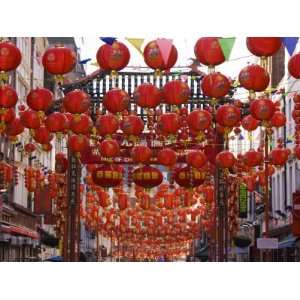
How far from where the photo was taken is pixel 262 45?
9938 millimetres

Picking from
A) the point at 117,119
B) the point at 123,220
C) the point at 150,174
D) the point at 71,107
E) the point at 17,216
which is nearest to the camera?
the point at 71,107

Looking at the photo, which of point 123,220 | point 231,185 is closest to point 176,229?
point 123,220

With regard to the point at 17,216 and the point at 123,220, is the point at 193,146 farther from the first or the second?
the point at 123,220

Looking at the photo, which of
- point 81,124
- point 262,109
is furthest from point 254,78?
point 81,124

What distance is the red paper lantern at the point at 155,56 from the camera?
409 inches

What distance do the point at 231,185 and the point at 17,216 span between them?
21.1 feet

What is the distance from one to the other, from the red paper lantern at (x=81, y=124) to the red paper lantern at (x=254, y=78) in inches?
114

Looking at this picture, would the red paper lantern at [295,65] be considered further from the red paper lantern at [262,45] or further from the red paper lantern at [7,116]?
the red paper lantern at [7,116]

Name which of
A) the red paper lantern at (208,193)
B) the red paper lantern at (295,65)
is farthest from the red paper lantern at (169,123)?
the red paper lantern at (208,193)

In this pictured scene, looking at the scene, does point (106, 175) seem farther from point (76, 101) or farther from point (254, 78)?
point (254, 78)

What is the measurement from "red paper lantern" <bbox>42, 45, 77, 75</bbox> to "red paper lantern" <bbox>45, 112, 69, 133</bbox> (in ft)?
7.00

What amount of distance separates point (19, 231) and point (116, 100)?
35.3 feet

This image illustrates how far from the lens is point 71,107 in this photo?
1152cm

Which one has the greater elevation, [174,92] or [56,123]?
[174,92]
